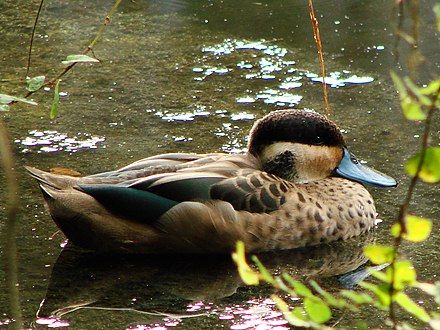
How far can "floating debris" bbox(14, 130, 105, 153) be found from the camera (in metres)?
6.05

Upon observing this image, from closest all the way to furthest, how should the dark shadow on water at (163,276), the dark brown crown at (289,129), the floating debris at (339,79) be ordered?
the dark shadow on water at (163,276), the dark brown crown at (289,129), the floating debris at (339,79)

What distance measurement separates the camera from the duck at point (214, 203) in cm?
469

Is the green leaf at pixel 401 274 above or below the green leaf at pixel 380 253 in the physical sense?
below

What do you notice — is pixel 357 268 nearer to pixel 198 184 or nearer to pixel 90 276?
pixel 198 184

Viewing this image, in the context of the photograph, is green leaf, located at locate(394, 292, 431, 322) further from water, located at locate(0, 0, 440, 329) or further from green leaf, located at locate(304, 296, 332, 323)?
water, located at locate(0, 0, 440, 329)

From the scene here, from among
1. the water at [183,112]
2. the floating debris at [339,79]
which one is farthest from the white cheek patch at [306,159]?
the floating debris at [339,79]

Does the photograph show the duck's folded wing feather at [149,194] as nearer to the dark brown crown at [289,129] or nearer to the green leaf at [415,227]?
the dark brown crown at [289,129]

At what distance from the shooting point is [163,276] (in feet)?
15.2

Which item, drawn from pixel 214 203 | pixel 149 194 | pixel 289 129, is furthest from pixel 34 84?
pixel 289 129

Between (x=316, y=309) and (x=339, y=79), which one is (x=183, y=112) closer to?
(x=339, y=79)

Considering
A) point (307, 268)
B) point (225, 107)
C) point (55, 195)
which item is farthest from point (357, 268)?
point (225, 107)

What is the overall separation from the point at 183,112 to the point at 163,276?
228 centimetres

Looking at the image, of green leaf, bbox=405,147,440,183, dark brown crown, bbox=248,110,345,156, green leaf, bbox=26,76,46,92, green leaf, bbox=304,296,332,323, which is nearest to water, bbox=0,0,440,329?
dark brown crown, bbox=248,110,345,156

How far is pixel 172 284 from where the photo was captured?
456cm
